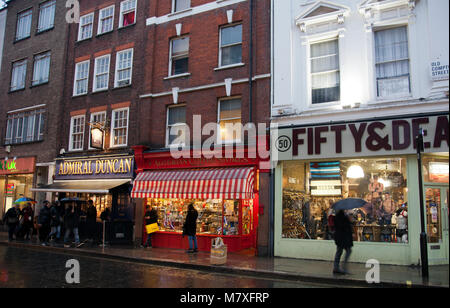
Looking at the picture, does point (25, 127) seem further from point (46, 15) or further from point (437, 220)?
point (437, 220)

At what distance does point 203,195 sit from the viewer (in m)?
14.7

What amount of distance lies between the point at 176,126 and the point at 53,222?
721cm

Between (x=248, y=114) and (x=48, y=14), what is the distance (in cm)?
1653

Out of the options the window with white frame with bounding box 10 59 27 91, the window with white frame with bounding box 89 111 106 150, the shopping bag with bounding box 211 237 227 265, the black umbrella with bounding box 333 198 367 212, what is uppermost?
the window with white frame with bounding box 10 59 27 91

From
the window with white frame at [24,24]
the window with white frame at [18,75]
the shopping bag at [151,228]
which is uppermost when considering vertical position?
the window with white frame at [24,24]

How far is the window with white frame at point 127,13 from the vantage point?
63.9 ft

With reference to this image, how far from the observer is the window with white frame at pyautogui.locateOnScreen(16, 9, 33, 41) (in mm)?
24328

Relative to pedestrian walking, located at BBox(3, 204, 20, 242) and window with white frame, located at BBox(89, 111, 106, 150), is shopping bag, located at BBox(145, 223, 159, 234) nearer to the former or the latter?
window with white frame, located at BBox(89, 111, 106, 150)

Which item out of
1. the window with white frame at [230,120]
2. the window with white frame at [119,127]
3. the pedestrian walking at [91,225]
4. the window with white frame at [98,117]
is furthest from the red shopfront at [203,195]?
the window with white frame at [98,117]

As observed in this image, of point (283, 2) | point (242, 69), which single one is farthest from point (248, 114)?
point (283, 2)

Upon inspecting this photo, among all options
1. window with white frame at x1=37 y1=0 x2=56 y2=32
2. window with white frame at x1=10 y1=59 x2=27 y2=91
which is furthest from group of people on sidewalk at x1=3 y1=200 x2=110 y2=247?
window with white frame at x1=37 y1=0 x2=56 y2=32

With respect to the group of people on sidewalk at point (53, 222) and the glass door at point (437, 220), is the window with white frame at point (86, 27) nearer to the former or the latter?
the group of people on sidewalk at point (53, 222)

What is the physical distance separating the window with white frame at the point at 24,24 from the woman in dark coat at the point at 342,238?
23.5 meters

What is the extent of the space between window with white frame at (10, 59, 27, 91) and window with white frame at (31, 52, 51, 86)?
40.8 inches
